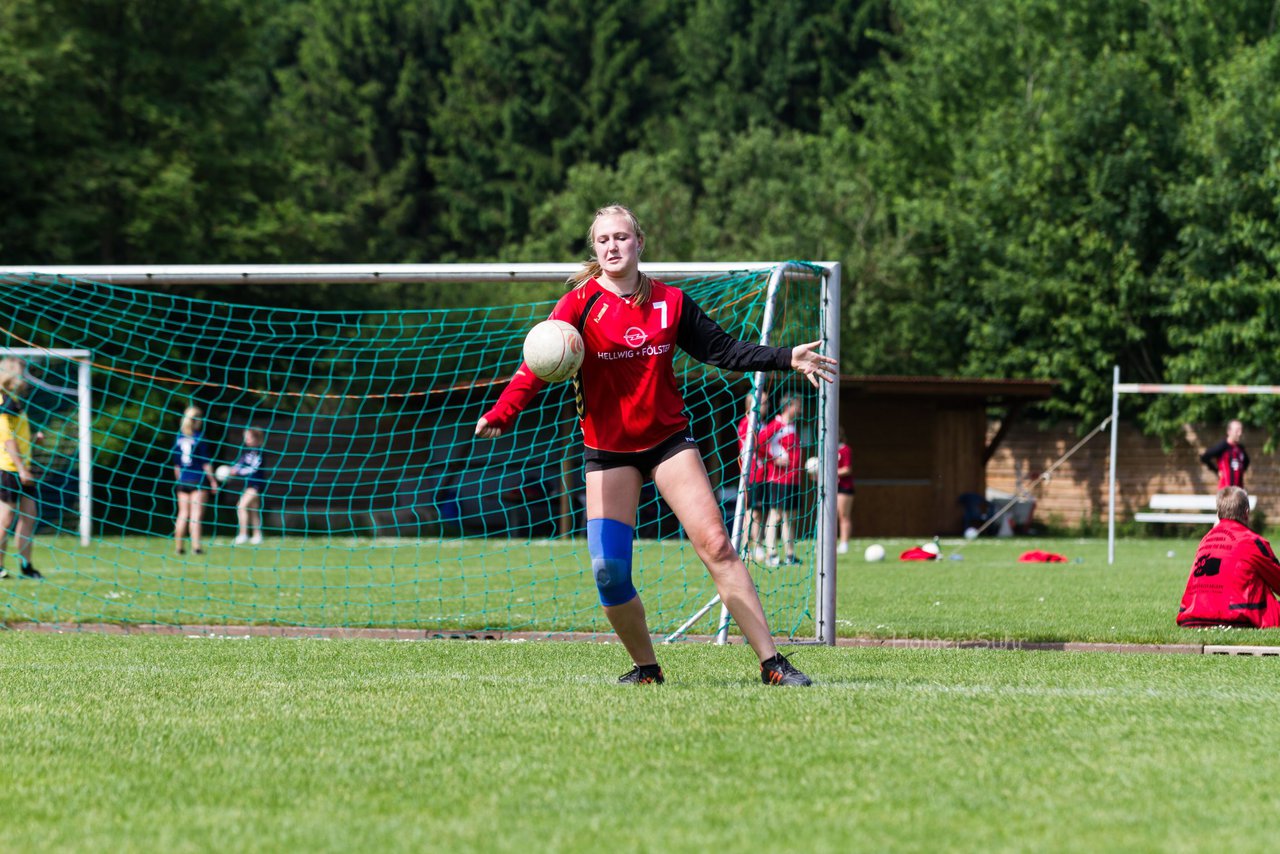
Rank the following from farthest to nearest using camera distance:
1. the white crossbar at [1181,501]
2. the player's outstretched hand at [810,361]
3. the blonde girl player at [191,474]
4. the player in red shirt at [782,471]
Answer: the white crossbar at [1181,501]
the blonde girl player at [191,474]
the player in red shirt at [782,471]
the player's outstretched hand at [810,361]

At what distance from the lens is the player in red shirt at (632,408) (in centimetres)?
661

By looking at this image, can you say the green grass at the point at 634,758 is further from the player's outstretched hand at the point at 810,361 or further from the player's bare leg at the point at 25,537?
the player's bare leg at the point at 25,537

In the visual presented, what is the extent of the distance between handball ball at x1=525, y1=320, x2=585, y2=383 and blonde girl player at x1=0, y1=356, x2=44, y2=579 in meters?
8.36

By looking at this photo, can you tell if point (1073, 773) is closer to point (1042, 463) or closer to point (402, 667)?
point (402, 667)

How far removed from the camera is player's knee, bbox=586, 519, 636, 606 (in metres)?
6.62

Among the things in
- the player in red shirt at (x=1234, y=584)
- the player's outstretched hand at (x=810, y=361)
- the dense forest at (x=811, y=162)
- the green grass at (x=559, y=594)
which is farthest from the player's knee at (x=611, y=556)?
the dense forest at (x=811, y=162)

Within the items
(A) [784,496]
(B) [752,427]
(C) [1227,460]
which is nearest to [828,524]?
(B) [752,427]

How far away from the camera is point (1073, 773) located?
16.0 feet

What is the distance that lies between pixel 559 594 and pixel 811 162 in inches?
1102

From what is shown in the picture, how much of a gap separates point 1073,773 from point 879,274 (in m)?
31.7

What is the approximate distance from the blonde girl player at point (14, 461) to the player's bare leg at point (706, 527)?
8.52 meters

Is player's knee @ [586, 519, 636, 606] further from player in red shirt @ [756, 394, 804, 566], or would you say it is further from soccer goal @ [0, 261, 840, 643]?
player in red shirt @ [756, 394, 804, 566]

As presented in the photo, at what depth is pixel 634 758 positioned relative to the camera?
5137 millimetres

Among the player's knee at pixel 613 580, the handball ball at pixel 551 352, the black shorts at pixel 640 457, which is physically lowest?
the player's knee at pixel 613 580
